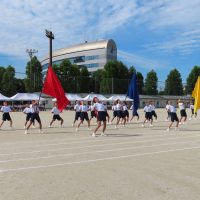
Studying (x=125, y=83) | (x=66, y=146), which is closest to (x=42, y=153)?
(x=66, y=146)

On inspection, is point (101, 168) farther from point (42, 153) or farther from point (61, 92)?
point (61, 92)

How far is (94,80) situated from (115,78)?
488 centimetres

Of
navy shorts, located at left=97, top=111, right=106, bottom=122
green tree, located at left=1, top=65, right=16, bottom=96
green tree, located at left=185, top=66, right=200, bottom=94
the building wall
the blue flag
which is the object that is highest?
the building wall

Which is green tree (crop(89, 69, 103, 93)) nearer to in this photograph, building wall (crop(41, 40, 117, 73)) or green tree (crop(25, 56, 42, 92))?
green tree (crop(25, 56, 42, 92))

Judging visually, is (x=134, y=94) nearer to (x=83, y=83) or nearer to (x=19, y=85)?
(x=19, y=85)

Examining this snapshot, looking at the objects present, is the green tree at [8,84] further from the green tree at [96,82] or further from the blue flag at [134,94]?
the blue flag at [134,94]

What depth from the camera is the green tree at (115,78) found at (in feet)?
281

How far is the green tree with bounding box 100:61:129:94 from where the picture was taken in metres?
85.6

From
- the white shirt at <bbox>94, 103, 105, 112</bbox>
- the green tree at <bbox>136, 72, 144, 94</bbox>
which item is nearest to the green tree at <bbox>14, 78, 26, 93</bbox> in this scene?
the green tree at <bbox>136, 72, 144, 94</bbox>

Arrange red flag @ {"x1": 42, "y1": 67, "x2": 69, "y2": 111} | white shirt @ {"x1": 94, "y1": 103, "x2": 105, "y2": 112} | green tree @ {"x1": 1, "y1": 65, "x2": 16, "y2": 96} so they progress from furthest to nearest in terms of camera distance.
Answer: green tree @ {"x1": 1, "y1": 65, "x2": 16, "y2": 96}, red flag @ {"x1": 42, "y1": 67, "x2": 69, "y2": 111}, white shirt @ {"x1": 94, "y1": 103, "x2": 105, "y2": 112}

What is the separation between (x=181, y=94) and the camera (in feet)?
322

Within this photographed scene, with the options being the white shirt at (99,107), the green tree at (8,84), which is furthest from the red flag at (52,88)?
the green tree at (8,84)

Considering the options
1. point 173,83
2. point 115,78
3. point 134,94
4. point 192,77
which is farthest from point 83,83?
point 134,94

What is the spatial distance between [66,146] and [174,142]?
4107 millimetres
